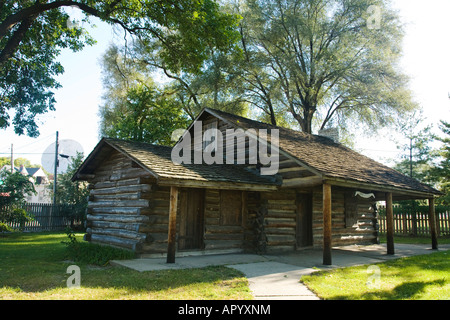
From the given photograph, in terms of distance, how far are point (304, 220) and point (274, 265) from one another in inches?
181

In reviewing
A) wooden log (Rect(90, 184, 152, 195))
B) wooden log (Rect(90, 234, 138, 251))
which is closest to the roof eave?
wooden log (Rect(90, 184, 152, 195))

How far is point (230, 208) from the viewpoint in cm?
1200

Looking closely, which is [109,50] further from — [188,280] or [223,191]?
[188,280]

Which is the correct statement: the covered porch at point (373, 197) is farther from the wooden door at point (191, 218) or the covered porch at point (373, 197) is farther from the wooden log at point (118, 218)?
the wooden log at point (118, 218)

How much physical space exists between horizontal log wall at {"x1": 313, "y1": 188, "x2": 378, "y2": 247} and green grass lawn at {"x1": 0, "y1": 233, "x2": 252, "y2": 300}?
20.7ft

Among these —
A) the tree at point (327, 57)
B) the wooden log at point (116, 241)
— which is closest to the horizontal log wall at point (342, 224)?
the wooden log at point (116, 241)

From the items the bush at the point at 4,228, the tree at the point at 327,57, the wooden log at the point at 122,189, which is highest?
the tree at the point at 327,57

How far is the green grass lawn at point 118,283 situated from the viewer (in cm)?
574

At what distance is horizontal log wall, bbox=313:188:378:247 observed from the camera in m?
13.5

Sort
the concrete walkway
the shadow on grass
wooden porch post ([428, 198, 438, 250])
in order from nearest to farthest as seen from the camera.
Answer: the shadow on grass
the concrete walkway
wooden porch post ([428, 198, 438, 250])

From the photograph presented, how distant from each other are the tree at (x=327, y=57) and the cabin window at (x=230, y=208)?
572 inches

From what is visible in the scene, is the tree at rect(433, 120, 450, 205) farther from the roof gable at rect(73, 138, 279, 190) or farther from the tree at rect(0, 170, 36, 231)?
the tree at rect(0, 170, 36, 231)
